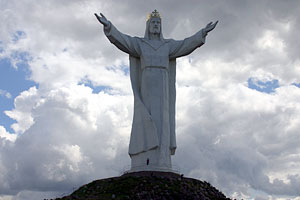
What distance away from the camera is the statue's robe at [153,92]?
2573 centimetres

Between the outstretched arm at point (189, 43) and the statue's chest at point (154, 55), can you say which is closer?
the statue's chest at point (154, 55)

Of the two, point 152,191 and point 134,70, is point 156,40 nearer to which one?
point 134,70

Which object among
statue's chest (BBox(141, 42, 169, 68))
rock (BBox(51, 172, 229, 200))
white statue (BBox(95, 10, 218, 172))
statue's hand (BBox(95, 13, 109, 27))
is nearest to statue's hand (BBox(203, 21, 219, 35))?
white statue (BBox(95, 10, 218, 172))

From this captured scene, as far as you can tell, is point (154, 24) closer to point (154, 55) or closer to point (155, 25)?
point (155, 25)

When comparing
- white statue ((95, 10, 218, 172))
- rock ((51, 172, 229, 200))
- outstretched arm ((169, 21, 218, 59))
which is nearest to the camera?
rock ((51, 172, 229, 200))

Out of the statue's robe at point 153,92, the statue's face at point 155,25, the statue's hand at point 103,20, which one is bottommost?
the statue's robe at point 153,92

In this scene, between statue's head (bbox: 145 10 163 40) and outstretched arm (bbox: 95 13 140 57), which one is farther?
statue's head (bbox: 145 10 163 40)

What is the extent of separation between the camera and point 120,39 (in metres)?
26.4

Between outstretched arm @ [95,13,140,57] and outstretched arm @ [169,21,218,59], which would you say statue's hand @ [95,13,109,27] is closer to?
outstretched arm @ [95,13,140,57]

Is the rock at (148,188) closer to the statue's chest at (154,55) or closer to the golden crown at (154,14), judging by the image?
the statue's chest at (154,55)

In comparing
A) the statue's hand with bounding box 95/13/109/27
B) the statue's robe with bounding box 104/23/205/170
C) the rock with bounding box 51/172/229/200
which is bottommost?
the rock with bounding box 51/172/229/200

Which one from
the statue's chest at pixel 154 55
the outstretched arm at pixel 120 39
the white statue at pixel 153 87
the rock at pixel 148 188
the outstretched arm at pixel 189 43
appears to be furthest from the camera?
the outstretched arm at pixel 189 43

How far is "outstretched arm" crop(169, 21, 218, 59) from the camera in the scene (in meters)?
27.6

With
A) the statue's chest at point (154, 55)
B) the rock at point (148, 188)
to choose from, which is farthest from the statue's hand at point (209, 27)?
the rock at point (148, 188)
